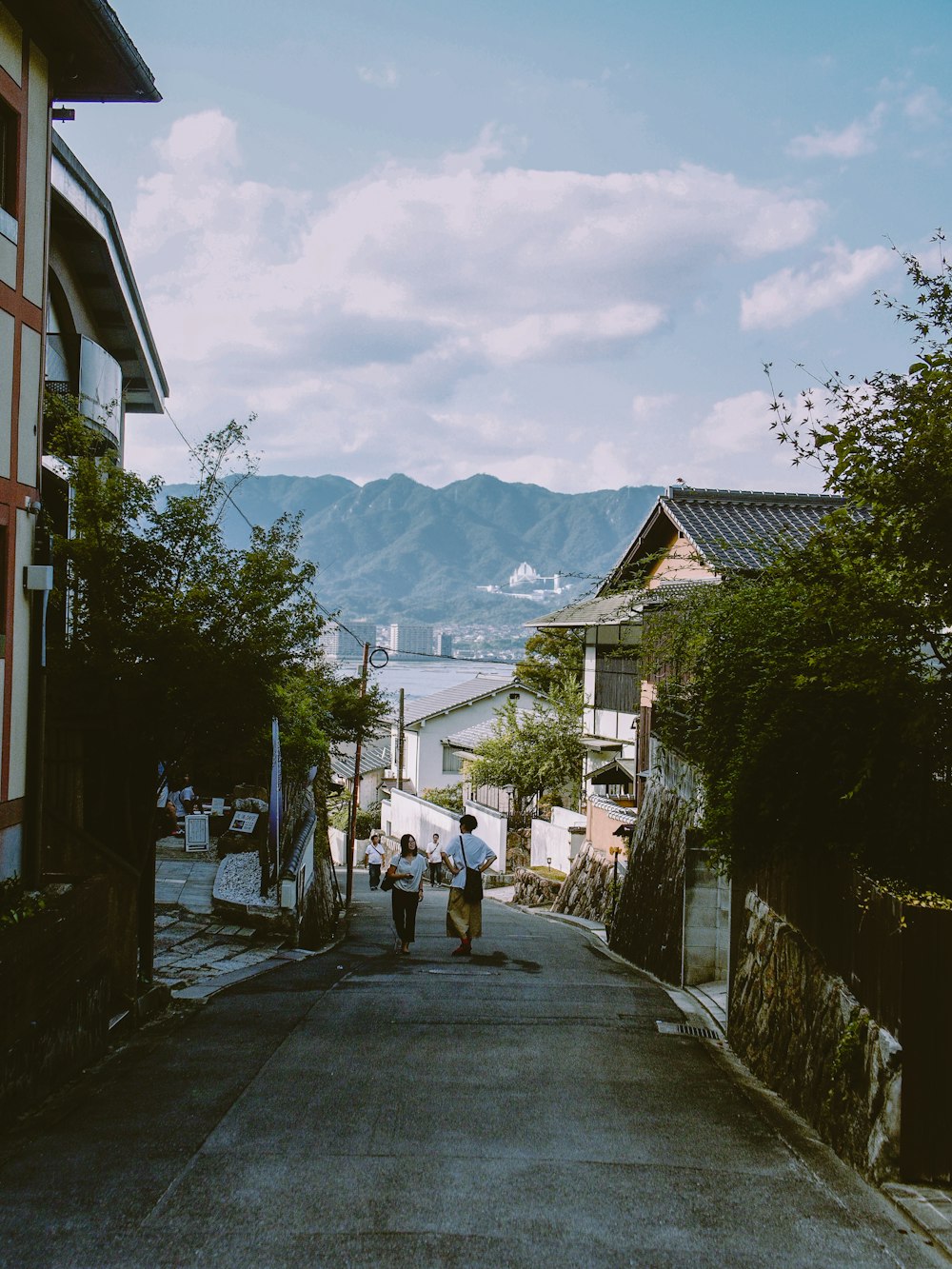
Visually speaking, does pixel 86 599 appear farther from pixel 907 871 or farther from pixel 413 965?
pixel 907 871

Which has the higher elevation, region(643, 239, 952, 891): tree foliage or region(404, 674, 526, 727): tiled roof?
region(643, 239, 952, 891): tree foliage

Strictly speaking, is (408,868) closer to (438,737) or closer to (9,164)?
(9,164)

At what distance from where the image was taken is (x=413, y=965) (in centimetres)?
1369

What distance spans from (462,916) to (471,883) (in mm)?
762

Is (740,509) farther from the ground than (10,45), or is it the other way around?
(10,45)

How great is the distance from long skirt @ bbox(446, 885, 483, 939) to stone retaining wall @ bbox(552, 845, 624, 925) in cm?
706

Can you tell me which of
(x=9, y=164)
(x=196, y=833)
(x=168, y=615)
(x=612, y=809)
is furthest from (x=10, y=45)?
(x=612, y=809)

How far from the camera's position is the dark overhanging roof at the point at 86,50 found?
992 centimetres

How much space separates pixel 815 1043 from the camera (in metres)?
6.94

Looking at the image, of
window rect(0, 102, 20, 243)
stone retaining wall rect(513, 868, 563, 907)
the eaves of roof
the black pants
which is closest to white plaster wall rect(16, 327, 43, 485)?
window rect(0, 102, 20, 243)

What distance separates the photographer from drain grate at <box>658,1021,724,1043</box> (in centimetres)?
991

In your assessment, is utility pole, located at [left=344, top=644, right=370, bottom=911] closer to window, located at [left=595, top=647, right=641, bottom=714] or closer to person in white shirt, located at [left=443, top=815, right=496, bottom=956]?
window, located at [left=595, top=647, right=641, bottom=714]

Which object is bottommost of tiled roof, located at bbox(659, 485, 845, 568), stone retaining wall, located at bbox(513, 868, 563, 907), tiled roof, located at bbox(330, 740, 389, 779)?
stone retaining wall, located at bbox(513, 868, 563, 907)

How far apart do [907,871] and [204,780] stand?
20.6 metres
